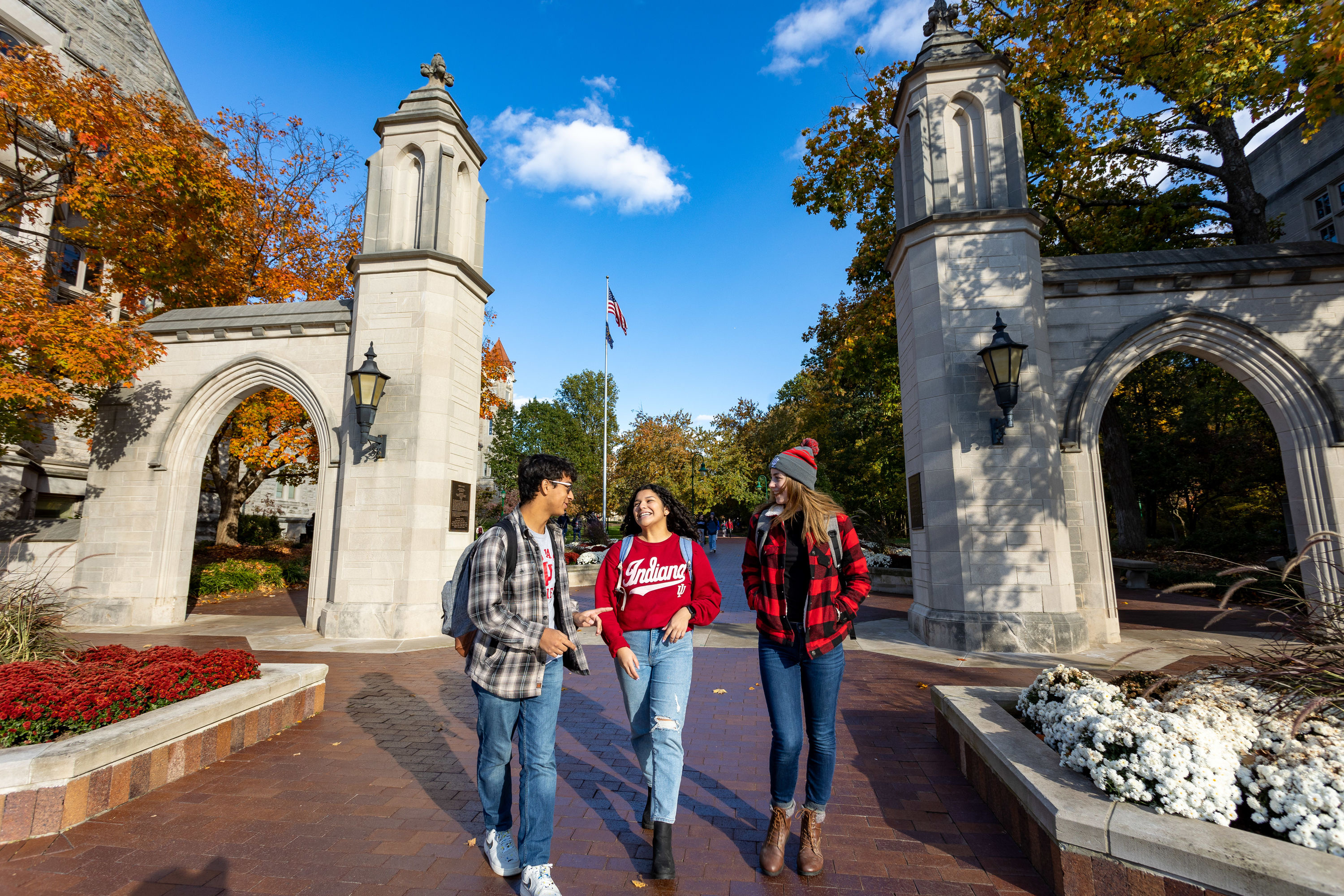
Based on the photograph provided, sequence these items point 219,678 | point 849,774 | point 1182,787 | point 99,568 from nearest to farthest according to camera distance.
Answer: point 1182,787
point 849,774
point 219,678
point 99,568

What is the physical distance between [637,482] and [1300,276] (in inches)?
1019

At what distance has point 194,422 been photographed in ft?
34.0

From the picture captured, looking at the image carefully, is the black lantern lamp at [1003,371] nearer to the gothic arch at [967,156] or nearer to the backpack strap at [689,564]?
the gothic arch at [967,156]

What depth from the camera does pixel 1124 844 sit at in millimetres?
2375

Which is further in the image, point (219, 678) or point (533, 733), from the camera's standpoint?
A: point (219, 678)

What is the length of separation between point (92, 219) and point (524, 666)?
1441 centimetres

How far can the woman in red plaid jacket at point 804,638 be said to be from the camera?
2.84 meters

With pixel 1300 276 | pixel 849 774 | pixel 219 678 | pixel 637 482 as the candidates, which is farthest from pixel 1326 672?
pixel 637 482

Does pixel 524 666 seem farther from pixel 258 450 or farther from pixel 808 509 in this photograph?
pixel 258 450

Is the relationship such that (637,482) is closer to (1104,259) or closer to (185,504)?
(185,504)

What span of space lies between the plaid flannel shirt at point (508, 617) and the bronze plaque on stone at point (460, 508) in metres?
7.19

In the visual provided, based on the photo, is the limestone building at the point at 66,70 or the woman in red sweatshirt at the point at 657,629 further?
the limestone building at the point at 66,70

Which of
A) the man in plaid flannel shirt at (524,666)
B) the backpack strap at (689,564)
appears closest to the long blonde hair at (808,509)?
the backpack strap at (689,564)

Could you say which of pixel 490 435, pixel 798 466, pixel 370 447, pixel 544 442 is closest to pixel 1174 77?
pixel 798 466
